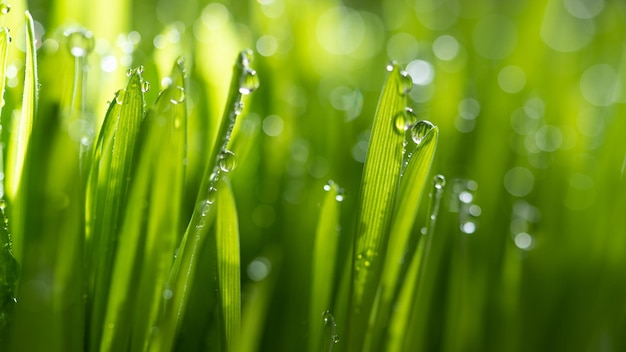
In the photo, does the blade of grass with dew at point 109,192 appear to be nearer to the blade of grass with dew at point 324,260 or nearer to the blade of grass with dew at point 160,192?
the blade of grass with dew at point 160,192

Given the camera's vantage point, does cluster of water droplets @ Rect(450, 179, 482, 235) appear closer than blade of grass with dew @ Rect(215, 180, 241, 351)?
No

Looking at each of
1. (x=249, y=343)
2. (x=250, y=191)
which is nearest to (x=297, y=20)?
(x=250, y=191)

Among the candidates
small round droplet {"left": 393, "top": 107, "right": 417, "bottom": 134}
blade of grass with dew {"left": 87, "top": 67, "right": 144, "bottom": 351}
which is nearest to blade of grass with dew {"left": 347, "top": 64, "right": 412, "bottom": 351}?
small round droplet {"left": 393, "top": 107, "right": 417, "bottom": 134}

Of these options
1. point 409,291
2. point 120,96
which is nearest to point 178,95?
point 120,96

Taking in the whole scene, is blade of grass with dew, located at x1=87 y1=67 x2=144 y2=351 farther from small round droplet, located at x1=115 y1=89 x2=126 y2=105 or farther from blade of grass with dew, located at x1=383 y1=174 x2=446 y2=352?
blade of grass with dew, located at x1=383 y1=174 x2=446 y2=352

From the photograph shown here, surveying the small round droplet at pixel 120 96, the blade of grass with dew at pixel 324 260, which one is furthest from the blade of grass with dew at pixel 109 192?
the blade of grass with dew at pixel 324 260

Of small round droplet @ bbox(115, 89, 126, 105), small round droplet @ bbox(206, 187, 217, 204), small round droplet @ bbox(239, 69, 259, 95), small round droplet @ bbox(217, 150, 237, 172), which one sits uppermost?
small round droplet @ bbox(239, 69, 259, 95)

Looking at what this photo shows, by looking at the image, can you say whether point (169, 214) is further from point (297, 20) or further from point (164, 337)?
point (297, 20)
